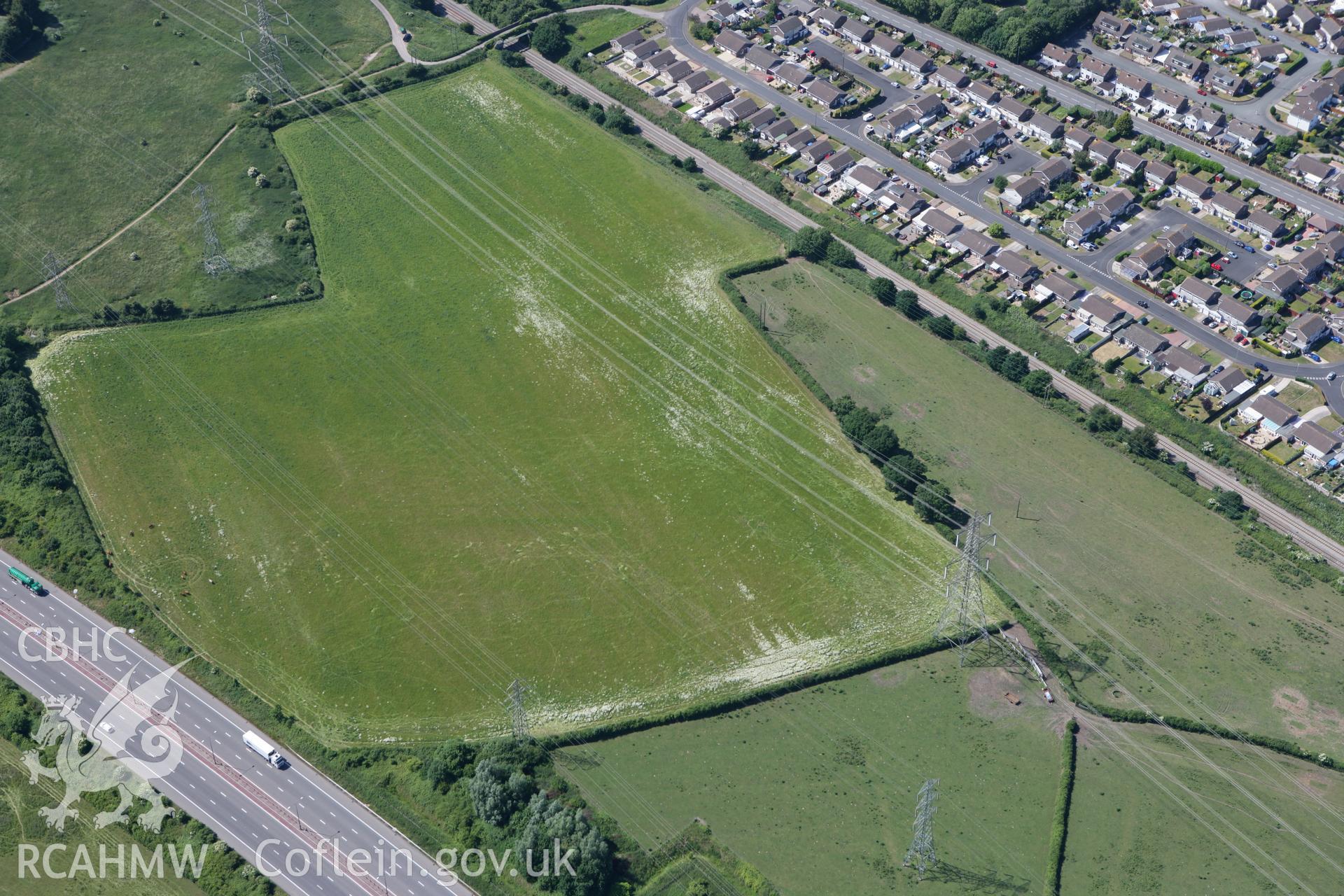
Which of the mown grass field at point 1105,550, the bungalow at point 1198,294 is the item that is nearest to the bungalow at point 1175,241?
the bungalow at point 1198,294

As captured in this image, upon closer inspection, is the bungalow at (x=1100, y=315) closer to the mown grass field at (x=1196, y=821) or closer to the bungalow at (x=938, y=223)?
the bungalow at (x=938, y=223)

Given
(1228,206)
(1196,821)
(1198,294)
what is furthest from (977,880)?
(1228,206)

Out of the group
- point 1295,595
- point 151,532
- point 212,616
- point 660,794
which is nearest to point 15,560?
point 151,532

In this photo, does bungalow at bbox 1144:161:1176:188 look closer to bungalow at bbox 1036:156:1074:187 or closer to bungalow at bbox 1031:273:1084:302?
bungalow at bbox 1036:156:1074:187

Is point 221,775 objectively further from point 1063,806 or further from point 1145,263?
point 1145,263

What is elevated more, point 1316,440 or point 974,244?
point 974,244

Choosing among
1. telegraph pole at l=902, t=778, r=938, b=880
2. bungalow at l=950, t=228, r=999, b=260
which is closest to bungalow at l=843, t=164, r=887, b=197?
bungalow at l=950, t=228, r=999, b=260
